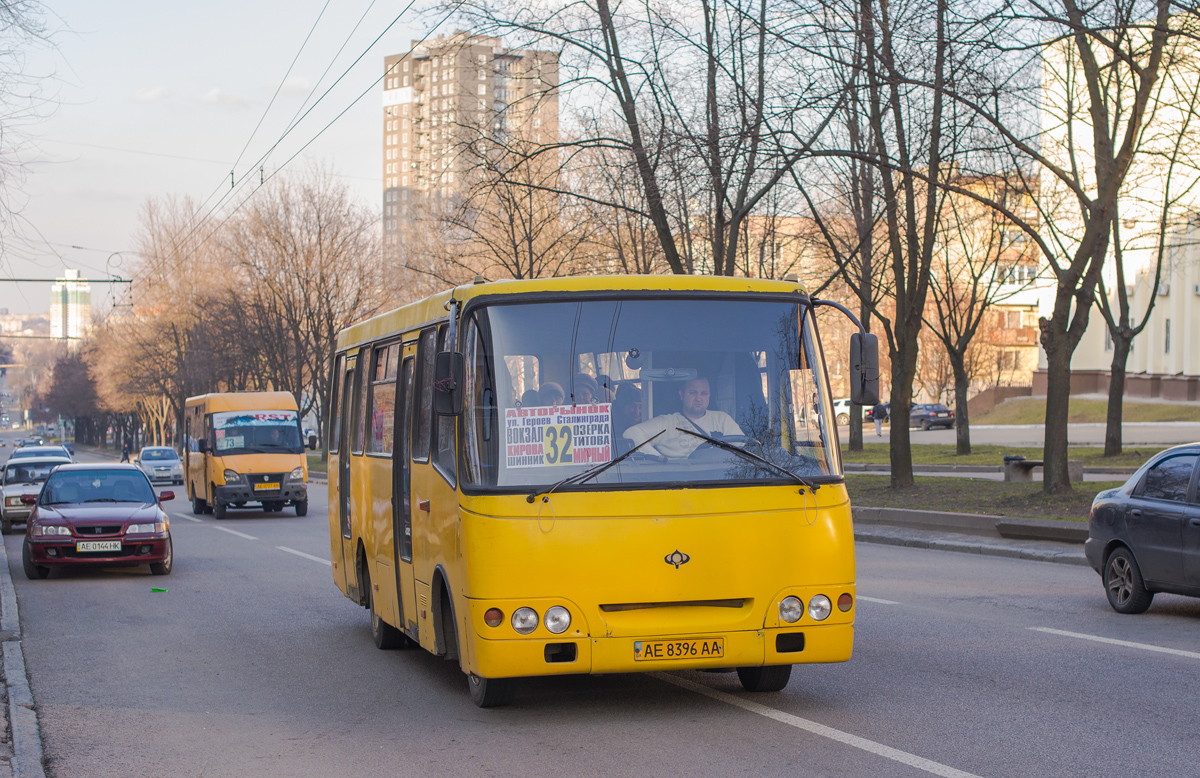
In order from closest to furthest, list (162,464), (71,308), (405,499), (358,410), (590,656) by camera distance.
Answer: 1. (590,656)
2. (405,499)
3. (358,410)
4. (162,464)
5. (71,308)

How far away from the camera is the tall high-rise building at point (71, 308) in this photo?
9780cm

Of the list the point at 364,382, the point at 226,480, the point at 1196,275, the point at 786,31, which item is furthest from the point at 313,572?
the point at 1196,275

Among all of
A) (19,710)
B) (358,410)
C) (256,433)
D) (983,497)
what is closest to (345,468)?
(358,410)

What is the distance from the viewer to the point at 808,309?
25.4 ft

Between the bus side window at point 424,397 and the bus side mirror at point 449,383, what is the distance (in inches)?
39.8

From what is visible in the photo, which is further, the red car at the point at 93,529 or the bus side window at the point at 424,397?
the red car at the point at 93,529

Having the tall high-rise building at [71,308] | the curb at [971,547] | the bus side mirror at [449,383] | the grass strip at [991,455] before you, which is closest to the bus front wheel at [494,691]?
the bus side mirror at [449,383]

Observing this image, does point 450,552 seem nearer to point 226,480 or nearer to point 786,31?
point 786,31

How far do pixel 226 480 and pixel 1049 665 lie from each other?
79.0 feet

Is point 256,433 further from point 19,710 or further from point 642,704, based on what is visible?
point 642,704

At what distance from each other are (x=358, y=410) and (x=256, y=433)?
20.7 metres

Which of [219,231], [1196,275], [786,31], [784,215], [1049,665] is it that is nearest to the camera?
[1049,665]

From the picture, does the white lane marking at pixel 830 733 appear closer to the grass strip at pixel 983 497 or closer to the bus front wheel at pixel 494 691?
the bus front wheel at pixel 494 691

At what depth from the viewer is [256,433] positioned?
3083 centimetres
